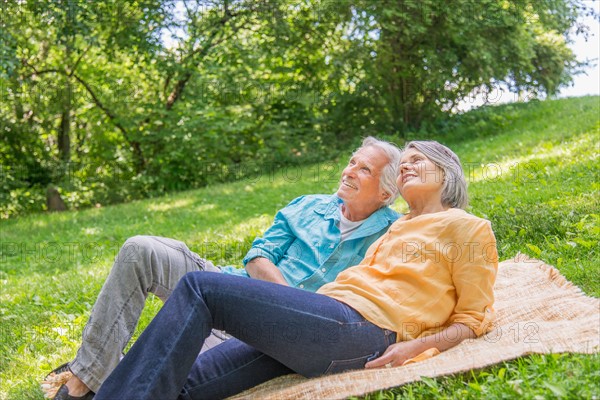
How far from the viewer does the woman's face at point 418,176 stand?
3.20 meters

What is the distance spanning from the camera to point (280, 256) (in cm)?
375

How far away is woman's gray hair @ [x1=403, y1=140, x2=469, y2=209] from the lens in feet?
10.5

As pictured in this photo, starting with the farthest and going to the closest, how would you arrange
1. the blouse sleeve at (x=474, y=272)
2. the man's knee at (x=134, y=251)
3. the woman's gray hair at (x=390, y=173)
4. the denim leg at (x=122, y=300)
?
the woman's gray hair at (x=390, y=173) → the man's knee at (x=134, y=251) → the denim leg at (x=122, y=300) → the blouse sleeve at (x=474, y=272)

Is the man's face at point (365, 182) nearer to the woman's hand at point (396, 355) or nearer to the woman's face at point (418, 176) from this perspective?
the woman's face at point (418, 176)

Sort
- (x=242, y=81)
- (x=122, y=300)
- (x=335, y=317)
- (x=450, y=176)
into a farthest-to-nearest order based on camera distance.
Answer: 1. (x=242, y=81)
2. (x=450, y=176)
3. (x=122, y=300)
4. (x=335, y=317)

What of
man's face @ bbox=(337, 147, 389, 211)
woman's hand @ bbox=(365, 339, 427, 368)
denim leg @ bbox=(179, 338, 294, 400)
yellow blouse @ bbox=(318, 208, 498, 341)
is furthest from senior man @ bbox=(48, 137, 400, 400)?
woman's hand @ bbox=(365, 339, 427, 368)

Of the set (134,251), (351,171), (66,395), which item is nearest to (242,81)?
(351,171)

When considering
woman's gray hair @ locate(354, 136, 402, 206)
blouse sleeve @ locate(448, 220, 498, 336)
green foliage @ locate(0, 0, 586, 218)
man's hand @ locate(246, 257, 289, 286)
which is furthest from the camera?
green foliage @ locate(0, 0, 586, 218)

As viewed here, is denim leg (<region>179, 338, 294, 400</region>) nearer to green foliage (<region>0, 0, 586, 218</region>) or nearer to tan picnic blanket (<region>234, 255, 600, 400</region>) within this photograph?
tan picnic blanket (<region>234, 255, 600, 400</region>)

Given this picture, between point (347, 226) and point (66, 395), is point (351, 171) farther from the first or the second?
point (66, 395)

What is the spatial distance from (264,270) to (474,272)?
3.83 feet

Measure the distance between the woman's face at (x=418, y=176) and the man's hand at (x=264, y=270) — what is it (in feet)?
2.65

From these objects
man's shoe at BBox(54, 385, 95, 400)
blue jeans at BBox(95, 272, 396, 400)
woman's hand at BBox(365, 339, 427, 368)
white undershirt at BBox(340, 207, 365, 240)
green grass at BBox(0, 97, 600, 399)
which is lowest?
green grass at BBox(0, 97, 600, 399)

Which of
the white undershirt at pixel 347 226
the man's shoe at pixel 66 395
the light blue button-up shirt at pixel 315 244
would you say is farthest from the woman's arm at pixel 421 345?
the man's shoe at pixel 66 395
